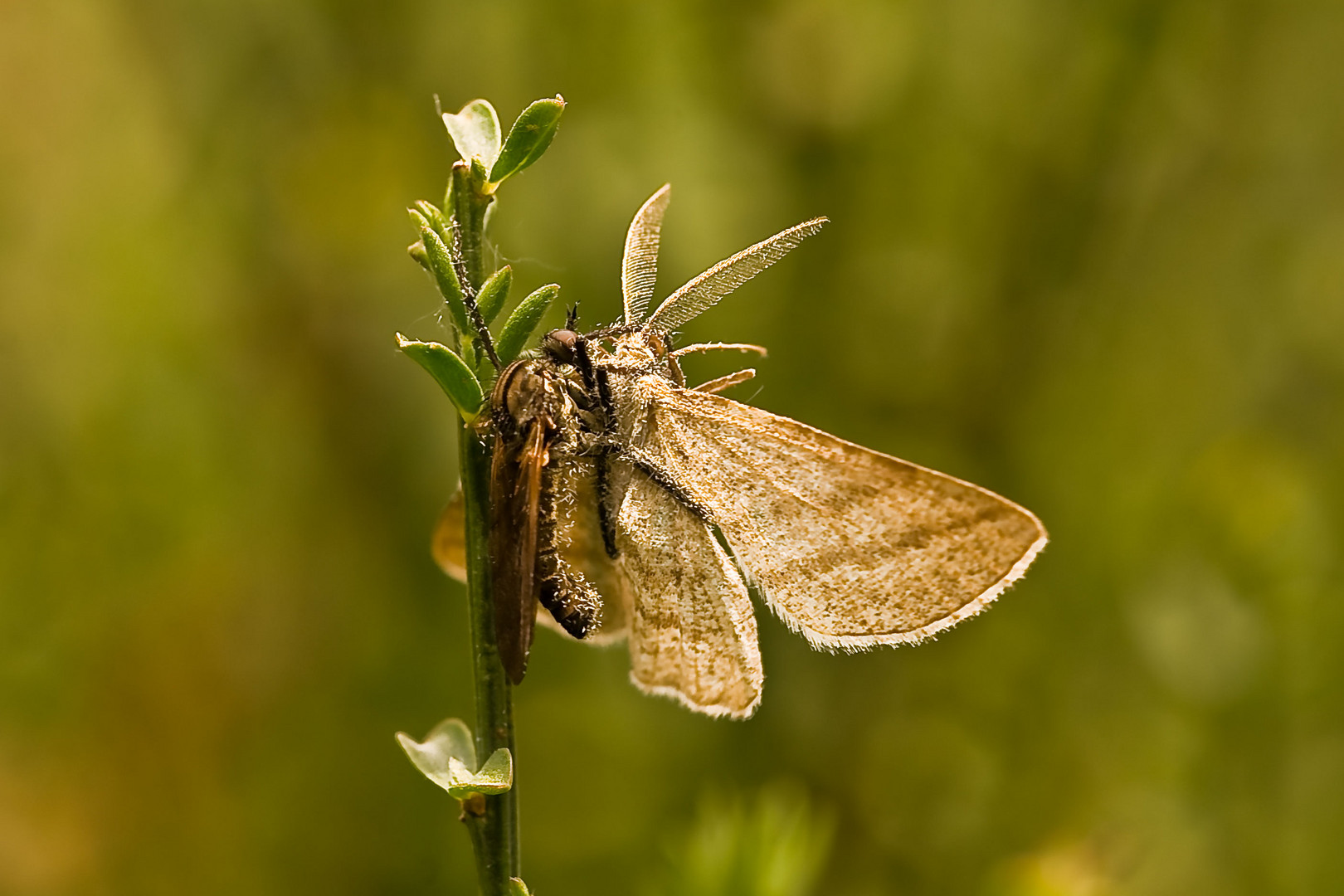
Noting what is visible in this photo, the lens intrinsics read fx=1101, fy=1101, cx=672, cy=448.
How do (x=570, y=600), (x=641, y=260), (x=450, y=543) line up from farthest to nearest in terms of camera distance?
1. (x=450, y=543)
2. (x=641, y=260)
3. (x=570, y=600)

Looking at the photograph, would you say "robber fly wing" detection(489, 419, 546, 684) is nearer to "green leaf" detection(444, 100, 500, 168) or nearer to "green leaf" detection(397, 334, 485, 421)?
"green leaf" detection(397, 334, 485, 421)

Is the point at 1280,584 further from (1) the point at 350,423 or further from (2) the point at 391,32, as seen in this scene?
(2) the point at 391,32

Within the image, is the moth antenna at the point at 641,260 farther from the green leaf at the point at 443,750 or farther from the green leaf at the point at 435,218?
the green leaf at the point at 443,750

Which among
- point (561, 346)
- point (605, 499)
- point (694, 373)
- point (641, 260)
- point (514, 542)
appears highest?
point (641, 260)

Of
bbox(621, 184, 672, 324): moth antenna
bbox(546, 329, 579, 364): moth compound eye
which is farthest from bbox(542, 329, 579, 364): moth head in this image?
bbox(621, 184, 672, 324): moth antenna

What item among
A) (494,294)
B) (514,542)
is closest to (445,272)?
(494,294)

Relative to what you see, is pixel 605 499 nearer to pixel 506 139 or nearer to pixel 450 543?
pixel 450 543

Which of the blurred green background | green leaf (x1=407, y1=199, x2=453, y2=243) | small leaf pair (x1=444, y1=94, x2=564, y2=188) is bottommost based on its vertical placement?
the blurred green background
